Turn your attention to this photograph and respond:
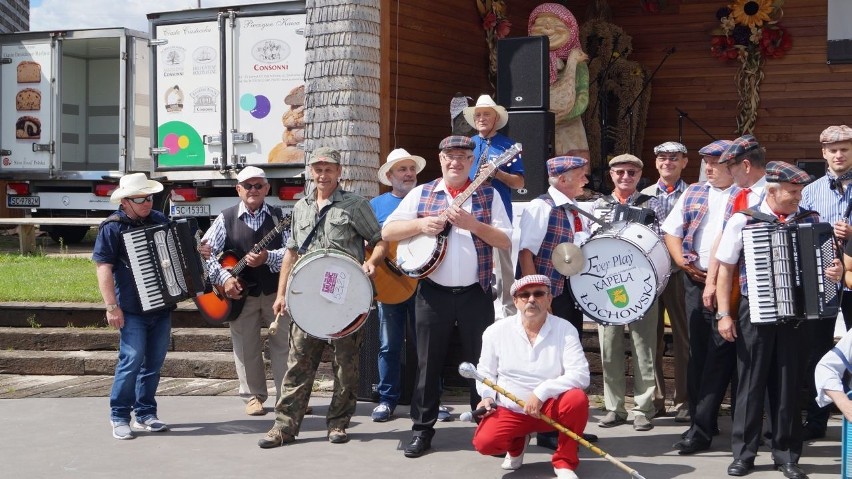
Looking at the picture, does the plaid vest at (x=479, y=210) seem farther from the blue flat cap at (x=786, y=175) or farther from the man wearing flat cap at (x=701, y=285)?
the blue flat cap at (x=786, y=175)

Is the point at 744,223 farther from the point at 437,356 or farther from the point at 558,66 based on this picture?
the point at 558,66

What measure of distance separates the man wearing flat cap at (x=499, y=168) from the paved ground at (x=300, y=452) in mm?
949

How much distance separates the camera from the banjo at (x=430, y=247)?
6453 millimetres

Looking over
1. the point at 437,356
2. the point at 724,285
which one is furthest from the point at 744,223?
the point at 437,356

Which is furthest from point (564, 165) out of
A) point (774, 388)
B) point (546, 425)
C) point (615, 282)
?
point (774, 388)

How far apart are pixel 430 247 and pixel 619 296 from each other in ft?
3.75

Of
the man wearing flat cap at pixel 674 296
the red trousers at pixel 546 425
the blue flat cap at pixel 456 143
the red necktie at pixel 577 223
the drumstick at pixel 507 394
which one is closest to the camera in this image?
the drumstick at pixel 507 394

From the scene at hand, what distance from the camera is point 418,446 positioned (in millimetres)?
6605

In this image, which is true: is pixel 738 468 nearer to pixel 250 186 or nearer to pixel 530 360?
pixel 530 360

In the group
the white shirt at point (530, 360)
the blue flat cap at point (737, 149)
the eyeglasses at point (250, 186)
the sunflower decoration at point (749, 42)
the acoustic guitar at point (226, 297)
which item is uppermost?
the sunflower decoration at point (749, 42)

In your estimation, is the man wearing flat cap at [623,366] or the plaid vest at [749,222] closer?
the plaid vest at [749,222]

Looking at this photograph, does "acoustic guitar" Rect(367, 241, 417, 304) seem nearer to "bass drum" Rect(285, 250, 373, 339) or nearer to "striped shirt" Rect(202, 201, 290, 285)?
"striped shirt" Rect(202, 201, 290, 285)

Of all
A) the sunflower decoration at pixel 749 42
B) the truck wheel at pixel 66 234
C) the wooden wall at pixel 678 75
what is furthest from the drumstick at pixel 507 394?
the truck wheel at pixel 66 234

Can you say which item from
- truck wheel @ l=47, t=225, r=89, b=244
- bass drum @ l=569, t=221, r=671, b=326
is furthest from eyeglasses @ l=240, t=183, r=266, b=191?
truck wheel @ l=47, t=225, r=89, b=244
